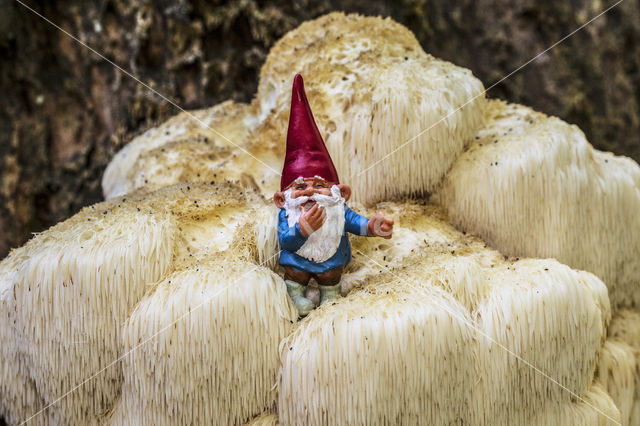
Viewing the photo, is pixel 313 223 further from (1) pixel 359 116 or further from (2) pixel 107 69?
(2) pixel 107 69

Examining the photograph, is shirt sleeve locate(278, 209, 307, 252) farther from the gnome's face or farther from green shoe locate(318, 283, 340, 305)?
green shoe locate(318, 283, 340, 305)

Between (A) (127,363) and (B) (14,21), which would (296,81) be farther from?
(B) (14,21)

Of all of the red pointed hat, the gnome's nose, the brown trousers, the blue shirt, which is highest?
the red pointed hat

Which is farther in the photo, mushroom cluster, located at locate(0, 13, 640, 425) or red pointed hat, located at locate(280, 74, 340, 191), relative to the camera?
red pointed hat, located at locate(280, 74, 340, 191)

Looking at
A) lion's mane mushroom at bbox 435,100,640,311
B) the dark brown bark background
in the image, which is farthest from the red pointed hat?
the dark brown bark background

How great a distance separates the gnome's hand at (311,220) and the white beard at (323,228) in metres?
0.03

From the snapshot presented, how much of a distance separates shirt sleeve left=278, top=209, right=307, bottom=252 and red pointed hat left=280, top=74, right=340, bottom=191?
135 mm

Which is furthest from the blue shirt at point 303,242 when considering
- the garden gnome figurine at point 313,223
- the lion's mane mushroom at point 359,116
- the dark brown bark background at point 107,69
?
the dark brown bark background at point 107,69

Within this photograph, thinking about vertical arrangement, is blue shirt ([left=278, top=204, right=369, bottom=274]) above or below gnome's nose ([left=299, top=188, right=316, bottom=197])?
below

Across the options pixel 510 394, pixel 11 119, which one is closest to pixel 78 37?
pixel 11 119

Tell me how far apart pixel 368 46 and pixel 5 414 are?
1.98 metres

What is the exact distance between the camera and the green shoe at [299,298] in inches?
62.1

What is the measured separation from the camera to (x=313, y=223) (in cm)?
153

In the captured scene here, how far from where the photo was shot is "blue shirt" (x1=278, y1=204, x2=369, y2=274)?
1.57 m
